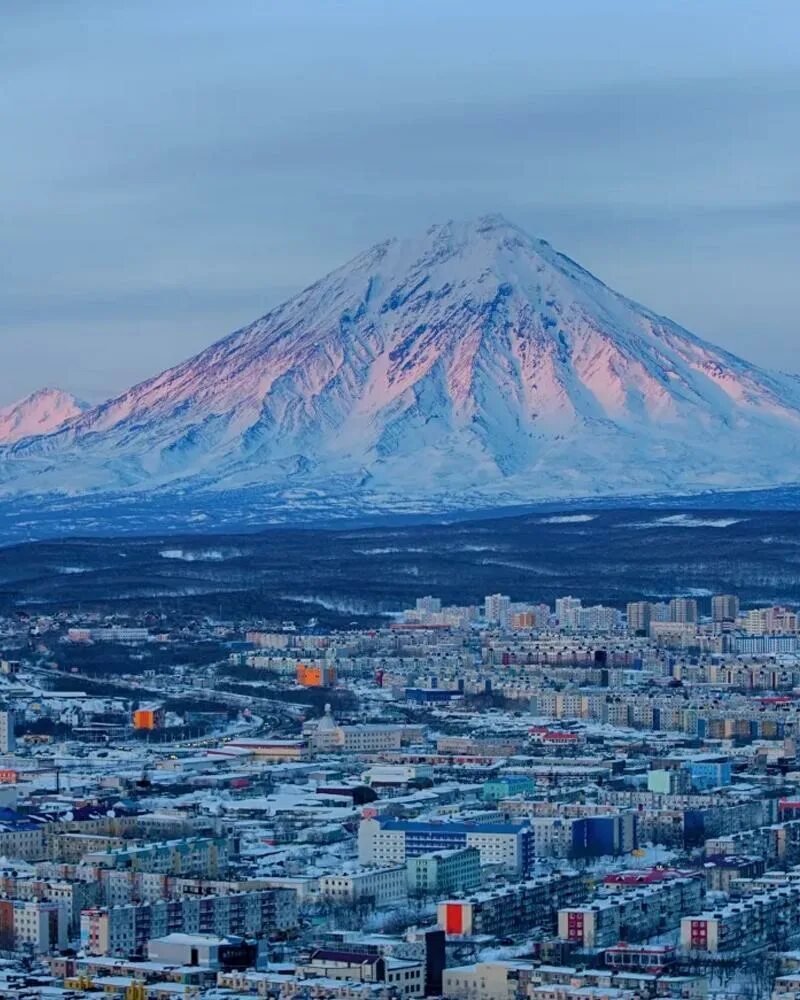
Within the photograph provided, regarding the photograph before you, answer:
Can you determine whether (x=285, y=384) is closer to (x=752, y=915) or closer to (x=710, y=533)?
(x=710, y=533)

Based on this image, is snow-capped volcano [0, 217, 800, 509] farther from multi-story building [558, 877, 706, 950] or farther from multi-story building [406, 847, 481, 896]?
multi-story building [558, 877, 706, 950]

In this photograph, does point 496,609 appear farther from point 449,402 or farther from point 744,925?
point 449,402

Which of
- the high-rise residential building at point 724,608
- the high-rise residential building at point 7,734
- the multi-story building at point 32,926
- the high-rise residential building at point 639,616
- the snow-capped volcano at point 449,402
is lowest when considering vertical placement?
the multi-story building at point 32,926

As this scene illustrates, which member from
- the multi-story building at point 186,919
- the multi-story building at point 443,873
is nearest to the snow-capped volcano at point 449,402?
the multi-story building at point 443,873

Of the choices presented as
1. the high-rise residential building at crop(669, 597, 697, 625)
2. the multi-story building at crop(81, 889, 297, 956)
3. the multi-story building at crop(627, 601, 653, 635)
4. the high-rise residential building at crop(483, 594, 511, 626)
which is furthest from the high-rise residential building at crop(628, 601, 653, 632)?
the multi-story building at crop(81, 889, 297, 956)

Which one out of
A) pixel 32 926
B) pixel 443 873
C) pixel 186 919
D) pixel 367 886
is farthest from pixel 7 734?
pixel 186 919

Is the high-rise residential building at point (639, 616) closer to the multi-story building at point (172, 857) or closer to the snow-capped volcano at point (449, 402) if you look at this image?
A: the multi-story building at point (172, 857)
